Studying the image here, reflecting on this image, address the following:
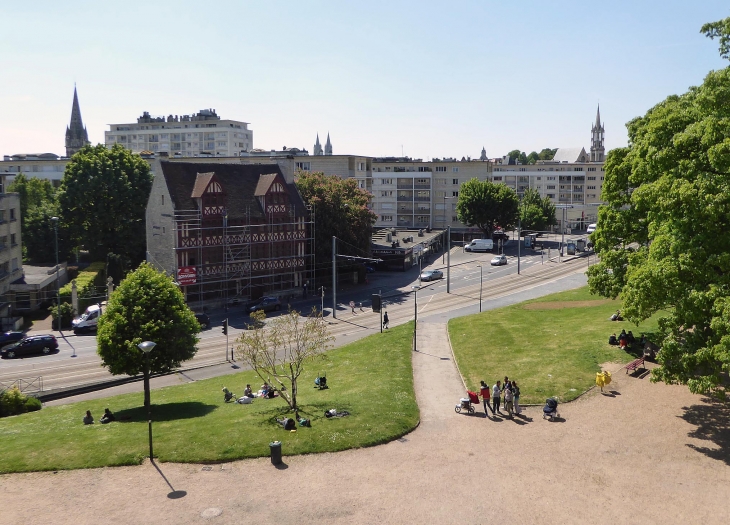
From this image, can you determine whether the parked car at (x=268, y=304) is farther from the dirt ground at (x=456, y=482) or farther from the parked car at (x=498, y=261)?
the dirt ground at (x=456, y=482)

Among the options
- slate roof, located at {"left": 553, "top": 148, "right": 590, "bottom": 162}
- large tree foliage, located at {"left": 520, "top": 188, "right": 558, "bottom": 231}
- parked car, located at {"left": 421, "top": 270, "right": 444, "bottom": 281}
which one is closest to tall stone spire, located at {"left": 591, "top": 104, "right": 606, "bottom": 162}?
slate roof, located at {"left": 553, "top": 148, "right": 590, "bottom": 162}

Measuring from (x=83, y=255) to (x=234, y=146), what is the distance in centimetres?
6782

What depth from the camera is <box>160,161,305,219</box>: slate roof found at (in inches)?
2640

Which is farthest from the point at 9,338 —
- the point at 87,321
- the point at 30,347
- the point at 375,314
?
the point at 375,314

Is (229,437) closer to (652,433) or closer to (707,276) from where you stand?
(652,433)

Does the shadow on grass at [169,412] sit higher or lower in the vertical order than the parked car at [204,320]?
lower

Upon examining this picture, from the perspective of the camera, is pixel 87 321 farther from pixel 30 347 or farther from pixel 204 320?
pixel 204 320

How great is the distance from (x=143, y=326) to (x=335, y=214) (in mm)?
45901

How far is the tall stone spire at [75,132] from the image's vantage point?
146 meters

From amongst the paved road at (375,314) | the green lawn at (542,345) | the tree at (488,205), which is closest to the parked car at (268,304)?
the paved road at (375,314)

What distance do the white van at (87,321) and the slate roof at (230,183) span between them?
1308 cm

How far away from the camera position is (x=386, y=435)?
27.5 metres

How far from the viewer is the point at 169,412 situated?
3312 cm

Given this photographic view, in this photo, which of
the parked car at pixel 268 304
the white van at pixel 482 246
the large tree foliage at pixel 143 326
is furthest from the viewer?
the white van at pixel 482 246
